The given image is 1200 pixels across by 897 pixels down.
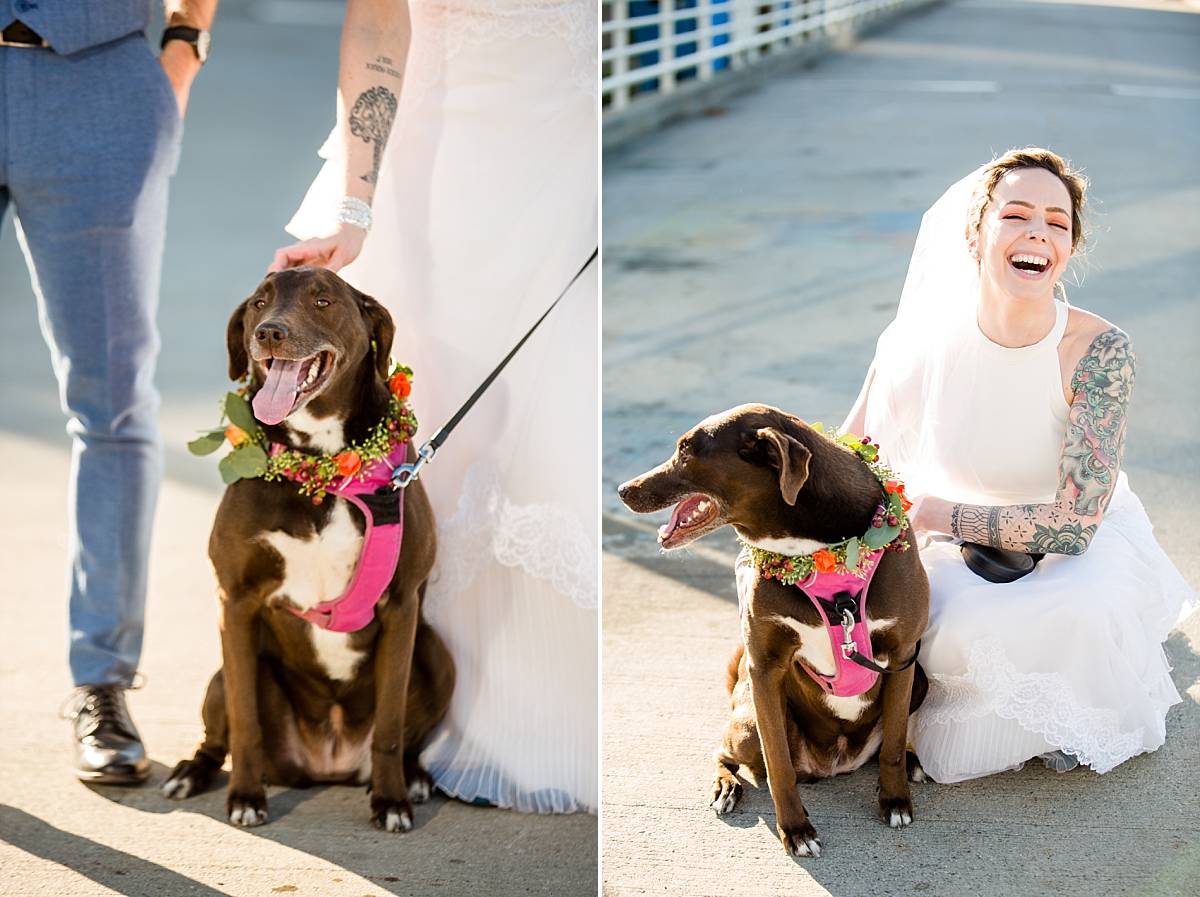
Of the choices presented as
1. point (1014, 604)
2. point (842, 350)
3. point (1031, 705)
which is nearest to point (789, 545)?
point (1014, 604)

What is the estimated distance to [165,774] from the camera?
3230 millimetres

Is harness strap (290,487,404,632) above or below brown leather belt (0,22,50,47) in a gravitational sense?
below

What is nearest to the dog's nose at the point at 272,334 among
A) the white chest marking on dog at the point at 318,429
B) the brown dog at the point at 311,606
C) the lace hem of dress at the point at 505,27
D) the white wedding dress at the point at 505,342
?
the brown dog at the point at 311,606

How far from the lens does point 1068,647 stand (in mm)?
2840

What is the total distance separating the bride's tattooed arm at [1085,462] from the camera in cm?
281

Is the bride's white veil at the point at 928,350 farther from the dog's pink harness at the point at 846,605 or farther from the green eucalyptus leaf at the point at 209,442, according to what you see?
the green eucalyptus leaf at the point at 209,442

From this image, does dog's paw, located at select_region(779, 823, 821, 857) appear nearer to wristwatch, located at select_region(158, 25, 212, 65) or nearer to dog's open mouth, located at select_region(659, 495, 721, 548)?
dog's open mouth, located at select_region(659, 495, 721, 548)

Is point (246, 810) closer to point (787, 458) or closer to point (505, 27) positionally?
point (787, 458)

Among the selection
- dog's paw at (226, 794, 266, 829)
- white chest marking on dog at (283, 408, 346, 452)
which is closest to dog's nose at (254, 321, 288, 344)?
white chest marking on dog at (283, 408, 346, 452)

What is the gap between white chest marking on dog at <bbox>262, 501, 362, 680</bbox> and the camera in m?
2.80

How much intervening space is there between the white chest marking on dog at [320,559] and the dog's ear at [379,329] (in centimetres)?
29

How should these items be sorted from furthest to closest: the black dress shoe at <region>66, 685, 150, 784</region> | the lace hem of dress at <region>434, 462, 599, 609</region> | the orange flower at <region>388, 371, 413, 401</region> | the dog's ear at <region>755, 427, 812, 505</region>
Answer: the black dress shoe at <region>66, 685, 150, 784</region>, the lace hem of dress at <region>434, 462, 599, 609</region>, the orange flower at <region>388, 371, 413, 401</region>, the dog's ear at <region>755, 427, 812, 505</region>

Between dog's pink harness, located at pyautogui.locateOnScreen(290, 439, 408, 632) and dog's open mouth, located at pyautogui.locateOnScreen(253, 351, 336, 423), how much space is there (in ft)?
0.67

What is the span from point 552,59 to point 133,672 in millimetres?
1655
